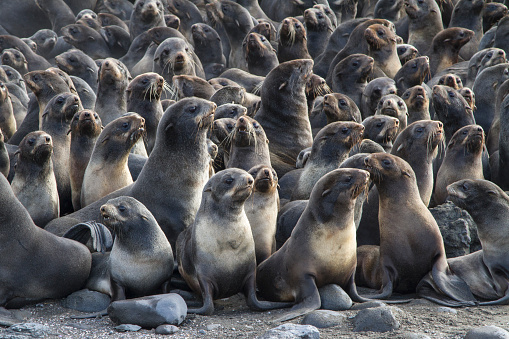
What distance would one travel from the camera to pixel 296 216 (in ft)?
22.0

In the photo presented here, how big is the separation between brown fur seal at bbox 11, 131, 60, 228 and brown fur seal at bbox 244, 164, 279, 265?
206 centimetres

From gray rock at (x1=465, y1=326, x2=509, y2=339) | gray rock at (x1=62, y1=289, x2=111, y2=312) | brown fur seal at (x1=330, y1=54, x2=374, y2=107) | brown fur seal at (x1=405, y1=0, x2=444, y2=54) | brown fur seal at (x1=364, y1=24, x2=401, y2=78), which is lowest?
gray rock at (x1=62, y1=289, x2=111, y2=312)

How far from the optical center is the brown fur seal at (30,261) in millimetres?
5578

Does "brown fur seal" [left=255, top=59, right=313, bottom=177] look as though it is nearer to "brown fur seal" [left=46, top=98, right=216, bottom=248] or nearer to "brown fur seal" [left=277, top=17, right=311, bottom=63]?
"brown fur seal" [left=46, top=98, right=216, bottom=248]

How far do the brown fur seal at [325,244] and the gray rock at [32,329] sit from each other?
1843 millimetres

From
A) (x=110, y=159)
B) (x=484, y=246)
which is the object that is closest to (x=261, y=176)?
(x=110, y=159)

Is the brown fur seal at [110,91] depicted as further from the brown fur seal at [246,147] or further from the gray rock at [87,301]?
the gray rock at [87,301]

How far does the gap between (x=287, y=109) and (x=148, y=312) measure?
4704mm

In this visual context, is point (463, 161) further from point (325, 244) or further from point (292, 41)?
point (292, 41)

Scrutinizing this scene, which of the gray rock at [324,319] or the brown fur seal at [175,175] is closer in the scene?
the gray rock at [324,319]

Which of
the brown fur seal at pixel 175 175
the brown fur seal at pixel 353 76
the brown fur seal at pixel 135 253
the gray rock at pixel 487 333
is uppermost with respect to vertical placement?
the brown fur seal at pixel 353 76

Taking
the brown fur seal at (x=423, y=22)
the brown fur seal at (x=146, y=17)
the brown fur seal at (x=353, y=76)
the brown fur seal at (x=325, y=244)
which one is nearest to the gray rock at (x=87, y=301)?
the brown fur seal at (x=325, y=244)

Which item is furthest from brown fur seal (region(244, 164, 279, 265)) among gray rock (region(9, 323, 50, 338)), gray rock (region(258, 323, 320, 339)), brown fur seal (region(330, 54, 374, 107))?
brown fur seal (region(330, 54, 374, 107))

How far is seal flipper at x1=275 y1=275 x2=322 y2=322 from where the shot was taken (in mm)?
5207
